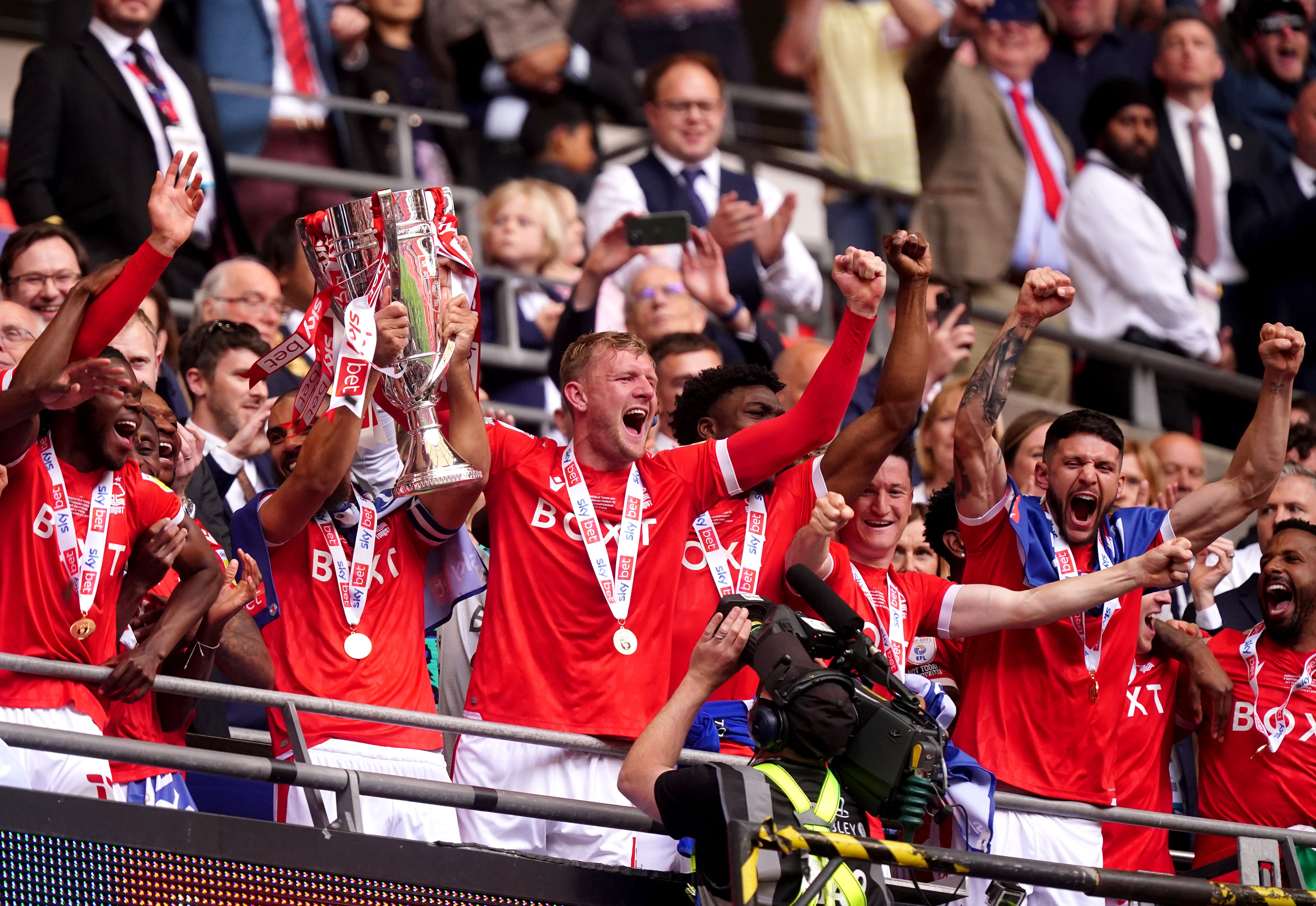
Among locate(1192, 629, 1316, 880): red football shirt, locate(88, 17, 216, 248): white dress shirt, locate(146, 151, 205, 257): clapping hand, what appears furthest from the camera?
locate(88, 17, 216, 248): white dress shirt

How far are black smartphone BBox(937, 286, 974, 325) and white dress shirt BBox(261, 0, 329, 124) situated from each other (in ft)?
13.3

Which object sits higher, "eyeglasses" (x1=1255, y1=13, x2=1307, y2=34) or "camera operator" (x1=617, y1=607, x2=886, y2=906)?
"eyeglasses" (x1=1255, y1=13, x2=1307, y2=34)

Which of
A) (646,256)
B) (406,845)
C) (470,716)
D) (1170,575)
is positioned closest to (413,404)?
(470,716)

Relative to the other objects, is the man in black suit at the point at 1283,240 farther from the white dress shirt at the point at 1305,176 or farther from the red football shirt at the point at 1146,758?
the red football shirt at the point at 1146,758

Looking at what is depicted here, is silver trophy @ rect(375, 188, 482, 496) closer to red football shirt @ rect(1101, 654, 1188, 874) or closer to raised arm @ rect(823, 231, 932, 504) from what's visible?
raised arm @ rect(823, 231, 932, 504)

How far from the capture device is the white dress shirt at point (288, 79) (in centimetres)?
1079

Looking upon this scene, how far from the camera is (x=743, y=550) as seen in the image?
6.14 metres

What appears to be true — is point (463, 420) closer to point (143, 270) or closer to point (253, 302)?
point (143, 270)

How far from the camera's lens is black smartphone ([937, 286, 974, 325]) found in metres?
8.15

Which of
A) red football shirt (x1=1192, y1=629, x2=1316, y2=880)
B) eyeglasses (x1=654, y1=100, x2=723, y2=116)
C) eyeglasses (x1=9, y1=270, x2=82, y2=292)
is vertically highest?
eyeglasses (x1=654, y1=100, x2=723, y2=116)

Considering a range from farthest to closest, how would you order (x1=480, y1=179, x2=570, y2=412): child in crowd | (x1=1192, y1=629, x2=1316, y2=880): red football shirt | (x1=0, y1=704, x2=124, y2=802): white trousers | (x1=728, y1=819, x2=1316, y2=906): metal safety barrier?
(x1=480, y1=179, x2=570, y2=412): child in crowd → (x1=1192, y1=629, x2=1316, y2=880): red football shirt → (x1=0, y1=704, x2=124, y2=802): white trousers → (x1=728, y1=819, x2=1316, y2=906): metal safety barrier

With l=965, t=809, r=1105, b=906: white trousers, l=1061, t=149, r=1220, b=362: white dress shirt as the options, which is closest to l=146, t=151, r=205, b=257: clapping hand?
l=965, t=809, r=1105, b=906: white trousers

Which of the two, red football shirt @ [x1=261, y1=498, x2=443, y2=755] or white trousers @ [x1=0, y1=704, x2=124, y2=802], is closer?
white trousers @ [x1=0, y1=704, x2=124, y2=802]

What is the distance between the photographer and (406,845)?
5.26 meters
